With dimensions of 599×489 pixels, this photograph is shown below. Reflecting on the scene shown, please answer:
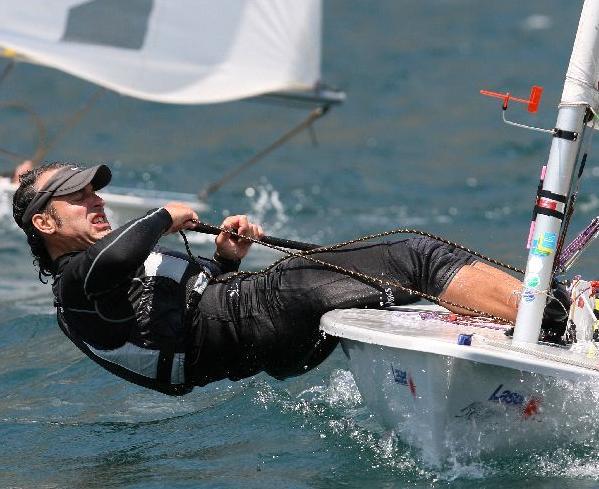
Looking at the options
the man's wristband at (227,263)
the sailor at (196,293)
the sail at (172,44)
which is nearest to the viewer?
the sailor at (196,293)

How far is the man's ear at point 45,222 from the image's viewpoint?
356cm

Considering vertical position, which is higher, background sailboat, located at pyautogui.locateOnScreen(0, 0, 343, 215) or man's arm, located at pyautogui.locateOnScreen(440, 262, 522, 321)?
background sailboat, located at pyautogui.locateOnScreen(0, 0, 343, 215)

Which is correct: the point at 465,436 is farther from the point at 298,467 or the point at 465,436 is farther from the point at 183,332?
the point at 183,332

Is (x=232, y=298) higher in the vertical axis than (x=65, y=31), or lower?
lower

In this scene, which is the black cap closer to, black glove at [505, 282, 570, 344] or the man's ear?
the man's ear

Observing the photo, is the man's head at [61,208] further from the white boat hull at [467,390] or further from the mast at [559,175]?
the mast at [559,175]

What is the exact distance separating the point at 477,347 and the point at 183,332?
963 millimetres

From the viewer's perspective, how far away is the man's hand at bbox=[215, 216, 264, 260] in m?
3.72

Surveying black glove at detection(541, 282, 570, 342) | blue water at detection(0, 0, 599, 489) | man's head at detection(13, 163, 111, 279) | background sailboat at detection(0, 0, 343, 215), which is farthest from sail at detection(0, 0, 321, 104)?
black glove at detection(541, 282, 570, 342)

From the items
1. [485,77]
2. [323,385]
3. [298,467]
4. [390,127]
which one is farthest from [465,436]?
[485,77]

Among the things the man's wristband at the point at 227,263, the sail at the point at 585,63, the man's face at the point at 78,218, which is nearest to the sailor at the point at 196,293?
the man's face at the point at 78,218

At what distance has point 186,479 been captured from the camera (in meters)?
3.43

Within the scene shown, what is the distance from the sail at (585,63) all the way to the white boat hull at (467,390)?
2.11 ft

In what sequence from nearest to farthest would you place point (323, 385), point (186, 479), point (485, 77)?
point (186, 479)
point (323, 385)
point (485, 77)
